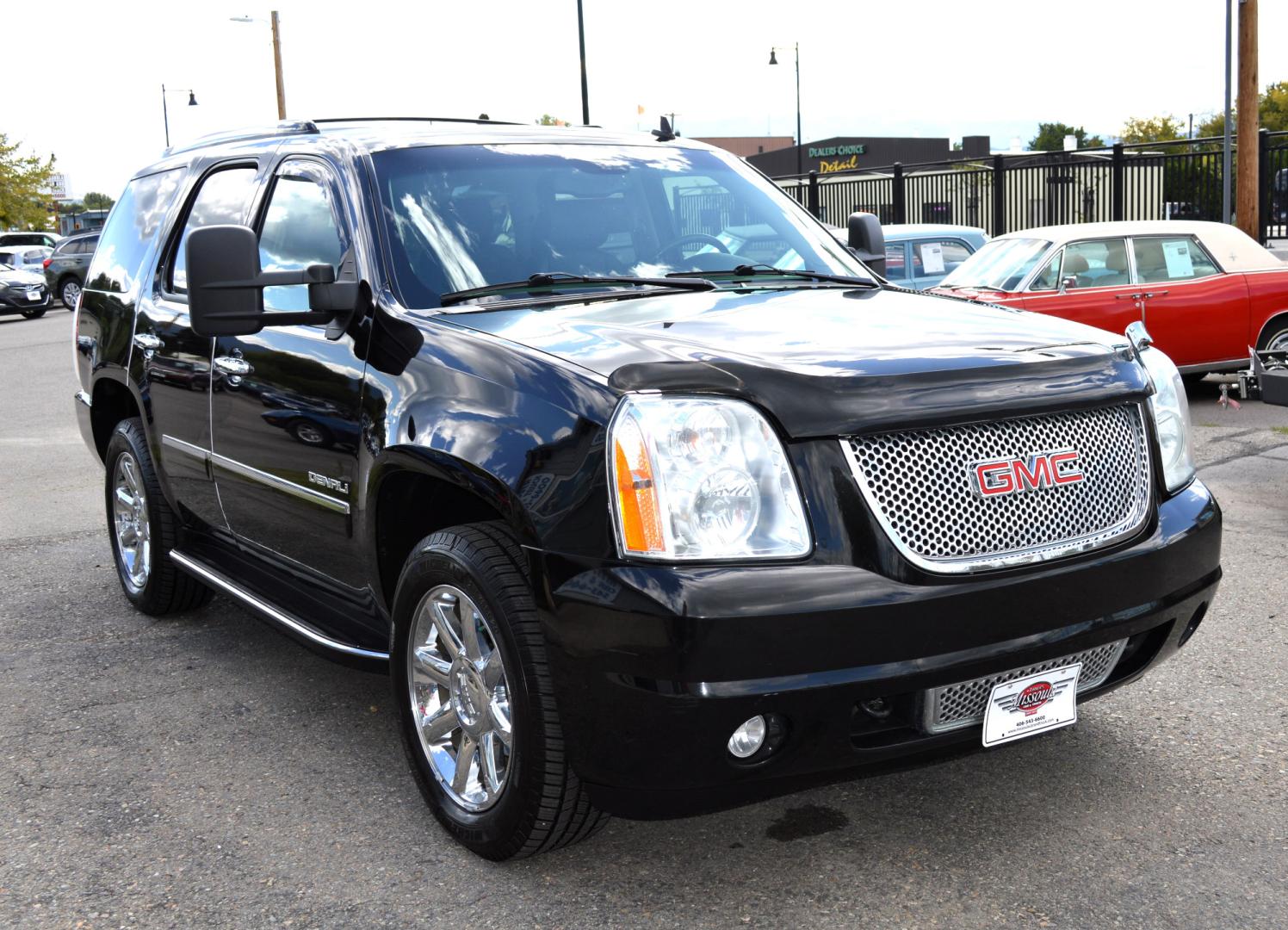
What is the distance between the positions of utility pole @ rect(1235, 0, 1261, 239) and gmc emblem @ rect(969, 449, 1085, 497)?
17.5m

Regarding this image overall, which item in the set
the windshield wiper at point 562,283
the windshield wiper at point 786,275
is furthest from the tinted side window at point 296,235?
the windshield wiper at point 786,275

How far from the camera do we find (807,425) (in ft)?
9.87

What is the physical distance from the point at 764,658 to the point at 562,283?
1647mm

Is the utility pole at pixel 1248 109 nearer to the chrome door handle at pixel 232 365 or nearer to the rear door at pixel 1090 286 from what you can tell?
the rear door at pixel 1090 286

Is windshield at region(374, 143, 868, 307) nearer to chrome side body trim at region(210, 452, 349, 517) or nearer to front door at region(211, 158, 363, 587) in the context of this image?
front door at region(211, 158, 363, 587)

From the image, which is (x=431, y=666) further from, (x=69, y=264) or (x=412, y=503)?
(x=69, y=264)

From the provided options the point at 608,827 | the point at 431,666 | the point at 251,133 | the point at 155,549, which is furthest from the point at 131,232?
the point at 608,827

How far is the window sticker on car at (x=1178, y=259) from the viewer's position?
40.3ft

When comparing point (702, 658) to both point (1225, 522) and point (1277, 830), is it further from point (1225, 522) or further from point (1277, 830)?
point (1225, 522)

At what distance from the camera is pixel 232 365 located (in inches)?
182

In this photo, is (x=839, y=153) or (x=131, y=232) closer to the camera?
(x=131, y=232)

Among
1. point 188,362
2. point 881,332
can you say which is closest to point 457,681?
point 881,332

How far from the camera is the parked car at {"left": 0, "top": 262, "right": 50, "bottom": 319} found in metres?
31.4

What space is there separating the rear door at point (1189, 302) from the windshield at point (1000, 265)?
925 mm
